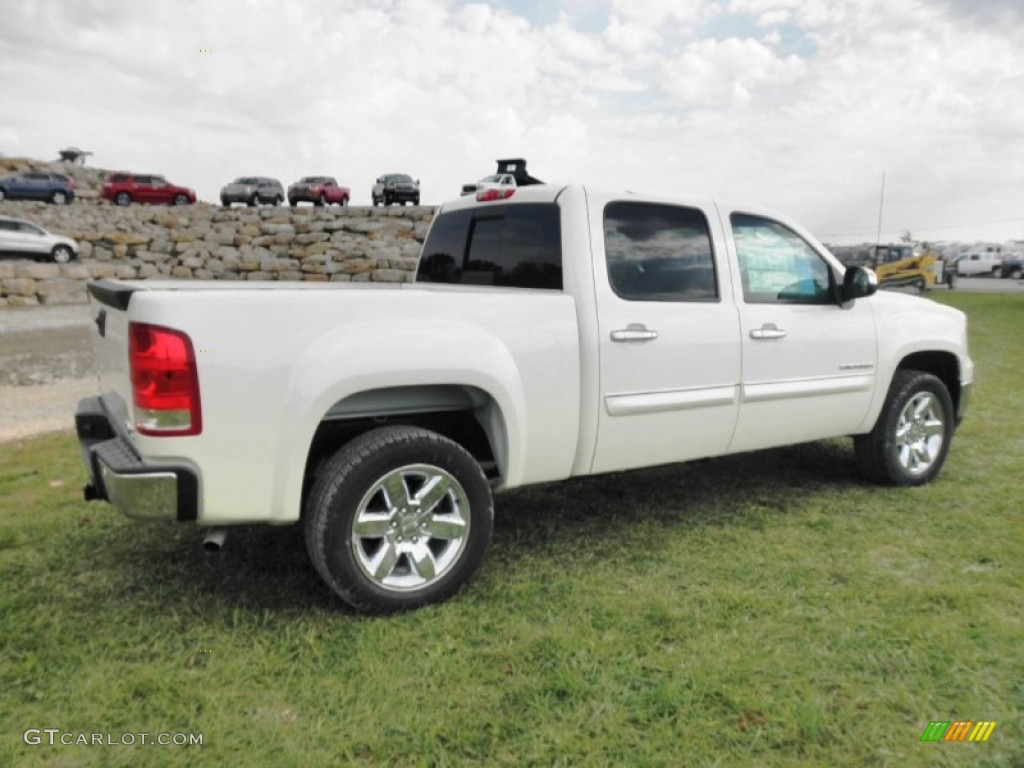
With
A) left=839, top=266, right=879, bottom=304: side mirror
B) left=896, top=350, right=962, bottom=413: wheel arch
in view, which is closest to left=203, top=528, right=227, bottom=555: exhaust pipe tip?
left=839, top=266, right=879, bottom=304: side mirror

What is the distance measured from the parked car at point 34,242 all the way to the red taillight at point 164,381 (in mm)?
22870

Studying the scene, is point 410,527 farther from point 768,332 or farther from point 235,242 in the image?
point 235,242

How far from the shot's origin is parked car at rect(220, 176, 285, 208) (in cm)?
3291

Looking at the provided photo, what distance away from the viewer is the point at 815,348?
4594 millimetres

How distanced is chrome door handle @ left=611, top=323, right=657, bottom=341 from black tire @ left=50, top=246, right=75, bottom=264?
23297 mm

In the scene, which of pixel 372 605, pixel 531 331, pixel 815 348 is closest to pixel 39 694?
pixel 372 605

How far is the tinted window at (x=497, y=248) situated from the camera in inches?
154

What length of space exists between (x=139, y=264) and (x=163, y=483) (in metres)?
23.0

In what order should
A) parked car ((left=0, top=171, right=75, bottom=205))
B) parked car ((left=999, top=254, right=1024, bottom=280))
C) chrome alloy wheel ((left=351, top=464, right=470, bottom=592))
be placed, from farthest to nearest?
1. parked car ((left=999, top=254, right=1024, bottom=280))
2. parked car ((left=0, top=171, right=75, bottom=205))
3. chrome alloy wheel ((left=351, top=464, right=470, bottom=592))

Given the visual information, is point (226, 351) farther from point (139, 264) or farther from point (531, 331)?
point (139, 264)

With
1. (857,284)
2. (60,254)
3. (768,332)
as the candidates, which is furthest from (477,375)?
(60,254)

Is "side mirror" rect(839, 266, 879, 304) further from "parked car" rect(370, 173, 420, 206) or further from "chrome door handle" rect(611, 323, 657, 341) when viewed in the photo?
"parked car" rect(370, 173, 420, 206)

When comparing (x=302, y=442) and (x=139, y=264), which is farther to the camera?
(x=139, y=264)

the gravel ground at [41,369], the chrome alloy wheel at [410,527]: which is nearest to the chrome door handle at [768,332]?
the chrome alloy wheel at [410,527]
